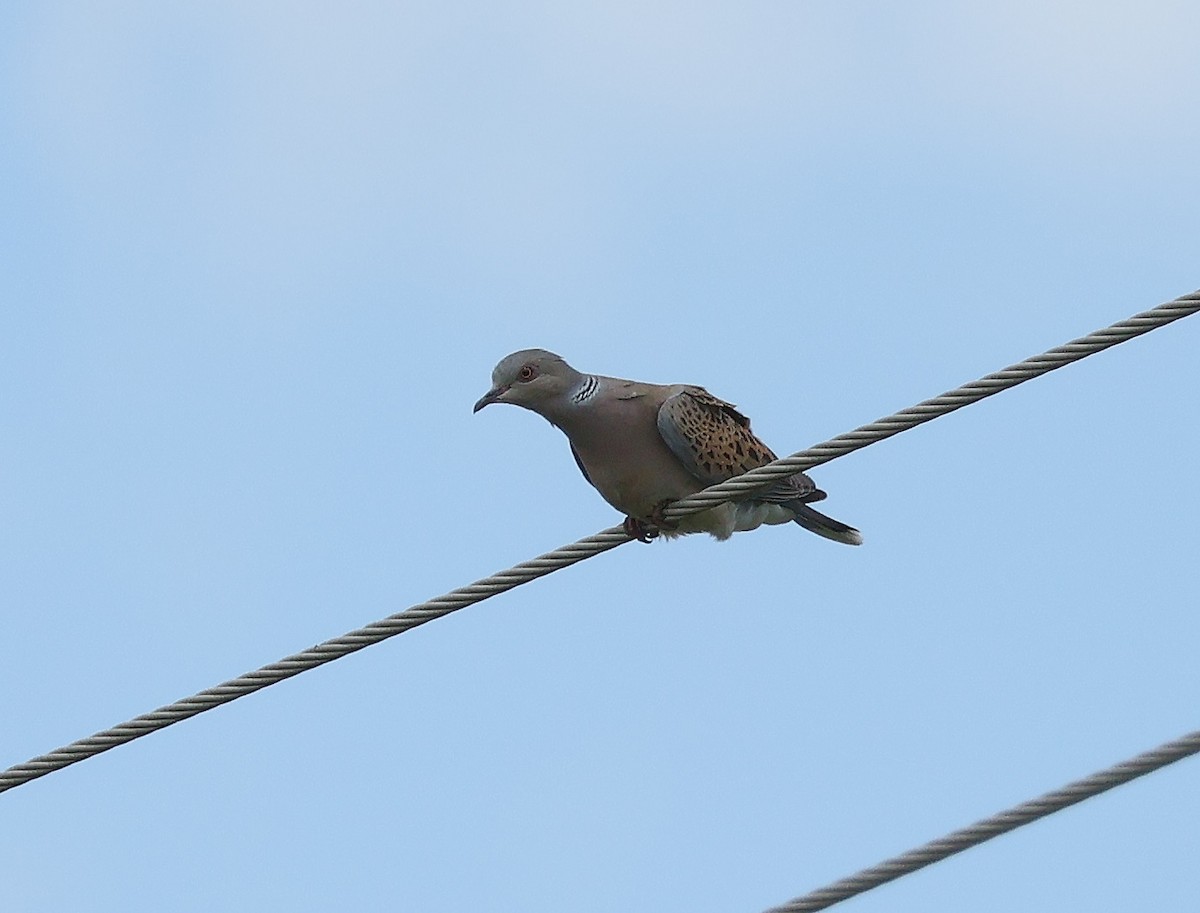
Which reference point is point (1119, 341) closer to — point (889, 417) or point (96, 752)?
point (889, 417)

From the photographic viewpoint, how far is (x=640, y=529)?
6.73 m

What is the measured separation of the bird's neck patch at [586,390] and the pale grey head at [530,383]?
0.02m

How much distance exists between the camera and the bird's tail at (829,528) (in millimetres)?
7497

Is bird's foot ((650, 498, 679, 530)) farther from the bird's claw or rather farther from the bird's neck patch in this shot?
the bird's neck patch

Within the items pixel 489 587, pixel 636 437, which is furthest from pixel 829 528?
pixel 489 587

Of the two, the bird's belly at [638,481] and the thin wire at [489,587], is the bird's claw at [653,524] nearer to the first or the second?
the bird's belly at [638,481]

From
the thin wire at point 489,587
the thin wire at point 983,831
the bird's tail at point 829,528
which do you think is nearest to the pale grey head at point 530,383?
the bird's tail at point 829,528

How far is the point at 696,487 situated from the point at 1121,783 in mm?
3581

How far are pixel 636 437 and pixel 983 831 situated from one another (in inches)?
136

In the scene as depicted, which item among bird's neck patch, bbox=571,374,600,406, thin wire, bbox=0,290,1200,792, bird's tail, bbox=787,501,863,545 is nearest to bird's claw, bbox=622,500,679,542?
bird's neck patch, bbox=571,374,600,406

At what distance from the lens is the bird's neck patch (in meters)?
6.90

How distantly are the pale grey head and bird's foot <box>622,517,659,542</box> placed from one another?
1.57 feet

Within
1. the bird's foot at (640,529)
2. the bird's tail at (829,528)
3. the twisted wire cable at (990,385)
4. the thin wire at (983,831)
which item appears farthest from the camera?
the bird's tail at (829,528)

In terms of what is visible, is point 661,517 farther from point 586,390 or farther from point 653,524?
point 586,390
